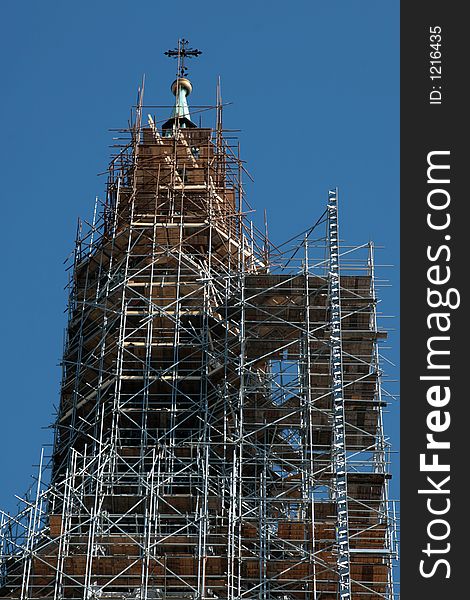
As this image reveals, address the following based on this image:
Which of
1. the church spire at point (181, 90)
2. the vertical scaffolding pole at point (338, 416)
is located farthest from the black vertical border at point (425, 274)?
the church spire at point (181, 90)

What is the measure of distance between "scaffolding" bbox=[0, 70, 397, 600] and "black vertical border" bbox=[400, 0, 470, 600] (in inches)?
290

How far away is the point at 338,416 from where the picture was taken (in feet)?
164

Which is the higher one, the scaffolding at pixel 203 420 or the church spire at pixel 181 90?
the church spire at pixel 181 90

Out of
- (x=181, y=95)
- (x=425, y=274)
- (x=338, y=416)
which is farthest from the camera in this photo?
(x=181, y=95)

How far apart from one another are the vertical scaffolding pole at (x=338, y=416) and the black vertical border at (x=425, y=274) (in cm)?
701

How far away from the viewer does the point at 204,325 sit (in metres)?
54.7

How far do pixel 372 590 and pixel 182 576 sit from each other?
4845 mm

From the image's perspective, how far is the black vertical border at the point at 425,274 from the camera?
37.8 meters

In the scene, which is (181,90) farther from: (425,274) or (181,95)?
(425,274)

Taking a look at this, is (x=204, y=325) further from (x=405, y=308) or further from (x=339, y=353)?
(x=405, y=308)

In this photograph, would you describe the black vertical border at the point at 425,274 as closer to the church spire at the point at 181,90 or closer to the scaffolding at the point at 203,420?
the scaffolding at the point at 203,420

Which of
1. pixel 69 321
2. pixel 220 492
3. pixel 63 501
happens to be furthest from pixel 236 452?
pixel 69 321

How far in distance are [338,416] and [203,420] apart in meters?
4.26

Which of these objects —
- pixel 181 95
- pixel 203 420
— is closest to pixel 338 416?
pixel 203 420
